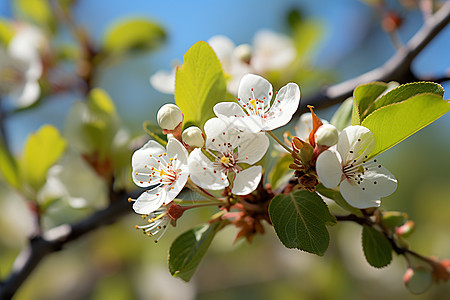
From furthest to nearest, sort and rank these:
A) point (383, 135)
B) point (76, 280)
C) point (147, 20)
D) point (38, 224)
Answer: point (76, 280), point (147, 20), point (38, 224), point (383, 135)

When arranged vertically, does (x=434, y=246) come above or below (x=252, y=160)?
below

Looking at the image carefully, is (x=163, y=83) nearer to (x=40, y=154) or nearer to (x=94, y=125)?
(x=94, y=125)

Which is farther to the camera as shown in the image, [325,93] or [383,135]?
[325,93]

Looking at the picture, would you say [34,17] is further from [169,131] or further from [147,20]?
[169,131]

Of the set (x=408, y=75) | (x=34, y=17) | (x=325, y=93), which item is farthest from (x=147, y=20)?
(x=408, y=75)

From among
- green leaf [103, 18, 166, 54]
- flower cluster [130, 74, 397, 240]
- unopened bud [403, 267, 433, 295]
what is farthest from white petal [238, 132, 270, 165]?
green leaf [103, 18, 166, 54]

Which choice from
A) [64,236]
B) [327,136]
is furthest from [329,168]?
[64,236]

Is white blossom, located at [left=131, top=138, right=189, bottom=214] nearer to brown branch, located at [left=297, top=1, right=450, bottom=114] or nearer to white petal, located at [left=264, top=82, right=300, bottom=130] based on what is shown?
white petal, located at [left=264, top=82, right=300, bottom=130]
